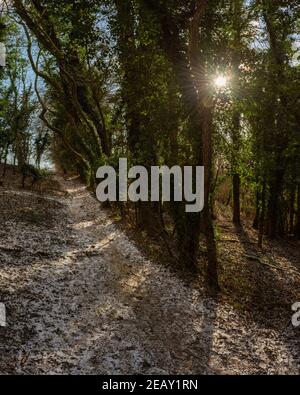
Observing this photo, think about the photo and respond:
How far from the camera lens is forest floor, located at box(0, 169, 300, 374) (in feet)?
25.4

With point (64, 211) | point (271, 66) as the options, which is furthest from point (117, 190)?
point (271, 66)

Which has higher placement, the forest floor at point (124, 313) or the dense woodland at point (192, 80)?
the dense woodland at point (192, 80)

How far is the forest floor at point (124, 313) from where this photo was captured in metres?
7.73

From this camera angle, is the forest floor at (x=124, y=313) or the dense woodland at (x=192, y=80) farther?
the dense woodland at (x=192, y=80)

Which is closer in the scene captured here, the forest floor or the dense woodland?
the forest floor

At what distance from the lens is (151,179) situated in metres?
15.2

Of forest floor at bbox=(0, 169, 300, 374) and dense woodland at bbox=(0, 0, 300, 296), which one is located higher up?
dense woodland at bbox=(0, 0, 300, 296)

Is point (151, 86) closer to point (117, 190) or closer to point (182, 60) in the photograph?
point (182, 60)

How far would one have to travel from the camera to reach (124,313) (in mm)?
9695

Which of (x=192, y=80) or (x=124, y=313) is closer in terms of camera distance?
(x=124, y=313)

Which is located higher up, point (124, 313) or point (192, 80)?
point (192, 80)
